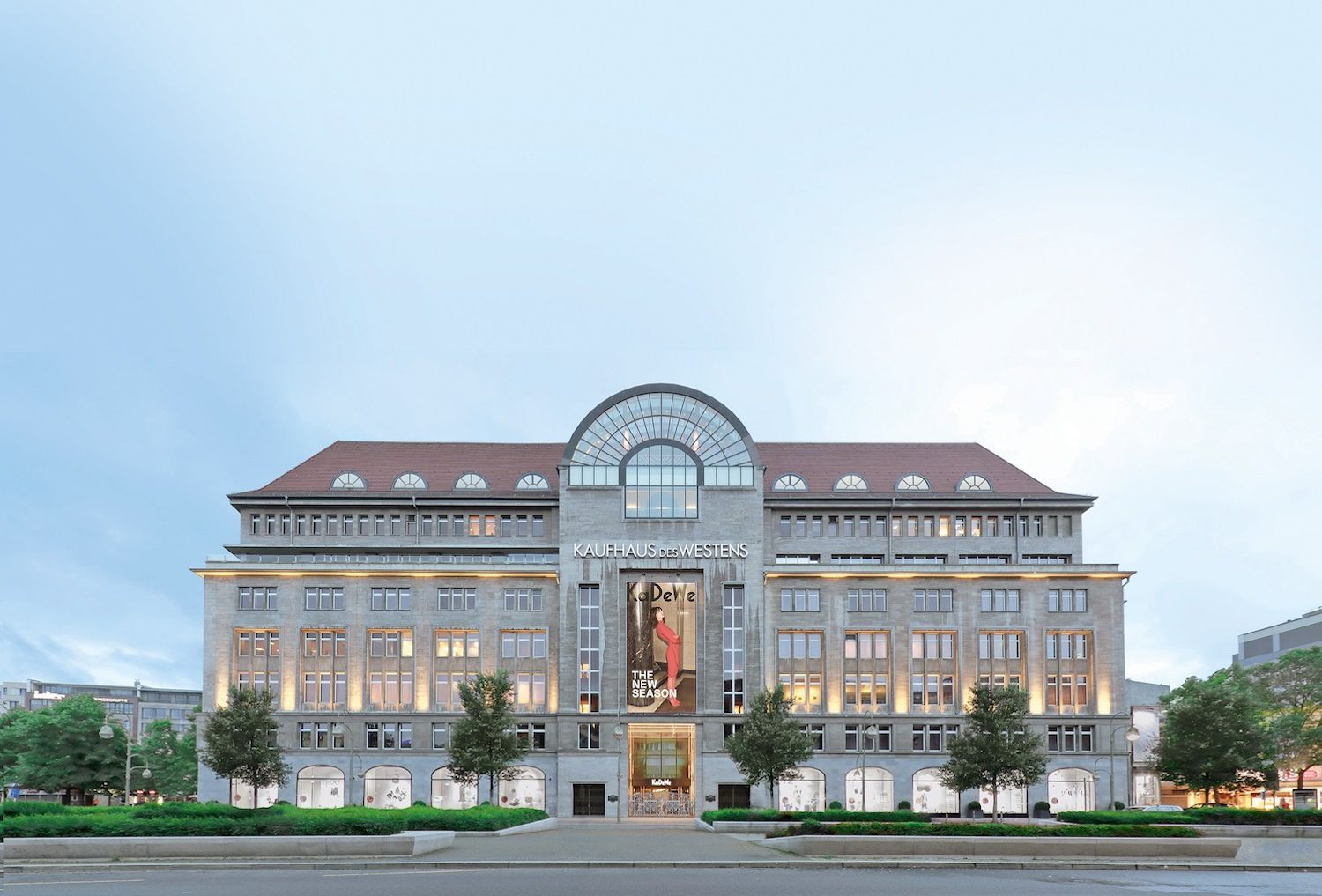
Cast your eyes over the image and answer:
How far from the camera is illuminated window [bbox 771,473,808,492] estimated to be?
93375 millimetres

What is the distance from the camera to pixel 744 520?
287 feet

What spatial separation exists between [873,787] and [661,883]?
2279 inches

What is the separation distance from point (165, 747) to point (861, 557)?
66166mm

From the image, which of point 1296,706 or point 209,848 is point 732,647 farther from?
point 209,848

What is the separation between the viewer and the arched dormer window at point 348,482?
305 ft

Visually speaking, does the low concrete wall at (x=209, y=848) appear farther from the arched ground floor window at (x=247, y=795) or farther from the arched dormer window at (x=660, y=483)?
the arched dormer window at (x=660, y=483)

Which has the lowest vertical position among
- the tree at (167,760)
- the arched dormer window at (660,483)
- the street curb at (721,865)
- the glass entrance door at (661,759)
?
the tree at (167,760)

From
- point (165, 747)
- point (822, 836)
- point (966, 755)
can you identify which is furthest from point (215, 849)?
point (165, 747)

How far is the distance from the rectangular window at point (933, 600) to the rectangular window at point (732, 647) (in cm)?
1275

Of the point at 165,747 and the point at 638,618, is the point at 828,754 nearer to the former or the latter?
the point at 638,618

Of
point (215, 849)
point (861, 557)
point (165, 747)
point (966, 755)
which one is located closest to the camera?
point (215, 849)

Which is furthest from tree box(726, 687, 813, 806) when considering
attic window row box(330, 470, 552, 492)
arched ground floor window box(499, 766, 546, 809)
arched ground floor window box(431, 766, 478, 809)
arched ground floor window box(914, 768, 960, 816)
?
attic window row box(330, 470, 552, 492)

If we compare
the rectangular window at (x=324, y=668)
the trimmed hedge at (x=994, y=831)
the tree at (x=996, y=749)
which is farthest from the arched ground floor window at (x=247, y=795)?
the trimmed hedge at (x=994, y=831)

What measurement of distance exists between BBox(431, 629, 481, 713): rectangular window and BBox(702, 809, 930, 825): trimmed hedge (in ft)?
95.7
